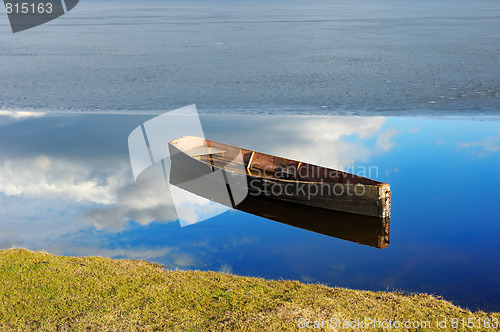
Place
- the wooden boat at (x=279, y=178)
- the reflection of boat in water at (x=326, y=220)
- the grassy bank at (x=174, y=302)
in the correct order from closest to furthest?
the grassy bank at (x=174, y=302) < the reflection of boat in water at (x=326, y=220) < the wooden boat at (x=279, y=178)

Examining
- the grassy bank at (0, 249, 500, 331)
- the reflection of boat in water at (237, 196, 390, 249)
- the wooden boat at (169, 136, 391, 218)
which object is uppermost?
the grassy bank at (0, 249, 500, 331)

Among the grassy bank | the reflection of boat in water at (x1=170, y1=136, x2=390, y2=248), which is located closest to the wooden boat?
the reflection of boat in water at (x1=170, y1=136, x2=390, y2=248)

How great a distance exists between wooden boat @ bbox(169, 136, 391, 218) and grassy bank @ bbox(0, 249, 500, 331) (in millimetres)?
5365

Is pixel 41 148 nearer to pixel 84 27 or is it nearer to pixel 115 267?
pixel 115 267

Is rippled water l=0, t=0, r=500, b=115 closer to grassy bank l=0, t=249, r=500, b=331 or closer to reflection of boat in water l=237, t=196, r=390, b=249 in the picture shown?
reflection of boat in water l=237, t=196, r=390, b=249

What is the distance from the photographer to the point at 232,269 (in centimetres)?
1334

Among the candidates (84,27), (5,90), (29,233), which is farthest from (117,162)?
(84,27)

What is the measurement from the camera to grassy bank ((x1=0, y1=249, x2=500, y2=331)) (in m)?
9.95

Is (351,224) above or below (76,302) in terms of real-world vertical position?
below

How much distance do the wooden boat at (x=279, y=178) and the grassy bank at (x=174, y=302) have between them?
537 cm

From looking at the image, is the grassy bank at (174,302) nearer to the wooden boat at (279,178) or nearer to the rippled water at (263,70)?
the wooden boat at (279,178)

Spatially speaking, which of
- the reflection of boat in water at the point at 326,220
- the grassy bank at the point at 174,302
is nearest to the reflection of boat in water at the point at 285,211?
the reflection of boat in water at the point at 326,220

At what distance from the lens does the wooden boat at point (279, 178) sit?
657 inches

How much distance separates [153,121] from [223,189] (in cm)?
909
